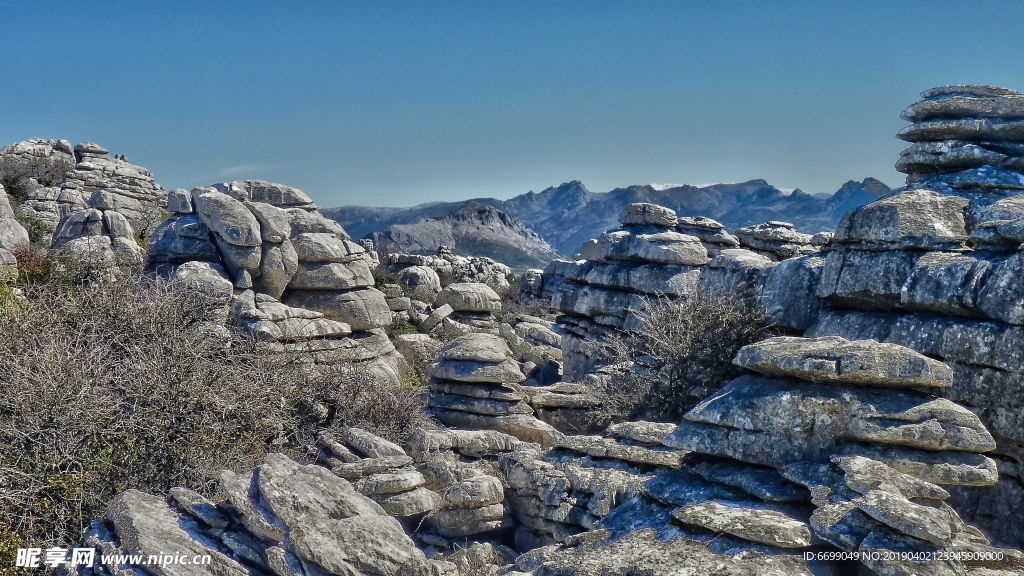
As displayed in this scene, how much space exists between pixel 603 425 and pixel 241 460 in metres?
6.53

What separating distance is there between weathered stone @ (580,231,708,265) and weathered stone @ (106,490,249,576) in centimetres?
1440

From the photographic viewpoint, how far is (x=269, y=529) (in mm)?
6352

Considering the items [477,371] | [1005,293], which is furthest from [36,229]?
[1005,293]

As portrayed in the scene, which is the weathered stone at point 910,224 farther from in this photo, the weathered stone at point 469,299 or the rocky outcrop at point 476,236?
the rocky outcrop at point 476,236

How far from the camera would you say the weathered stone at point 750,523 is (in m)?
5.27

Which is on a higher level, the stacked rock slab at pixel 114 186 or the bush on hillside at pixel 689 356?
the stacked rock slab at pixel 114 186

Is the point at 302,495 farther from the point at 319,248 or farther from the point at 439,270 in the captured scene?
the point at 439,270

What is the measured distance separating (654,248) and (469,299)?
29.0 ft

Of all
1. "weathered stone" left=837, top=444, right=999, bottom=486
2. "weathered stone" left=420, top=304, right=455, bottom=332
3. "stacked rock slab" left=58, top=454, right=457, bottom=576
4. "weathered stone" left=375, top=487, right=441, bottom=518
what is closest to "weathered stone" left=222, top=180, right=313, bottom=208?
"weathered stone" left=420, top=304, right=455, bottom=332

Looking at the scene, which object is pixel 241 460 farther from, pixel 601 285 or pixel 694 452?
pixel 601 285

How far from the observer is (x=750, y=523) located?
5.45 metres

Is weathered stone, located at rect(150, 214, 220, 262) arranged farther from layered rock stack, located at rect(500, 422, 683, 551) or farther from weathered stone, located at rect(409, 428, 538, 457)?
layered rock stack, located at rect(500, 422, 683, 551)

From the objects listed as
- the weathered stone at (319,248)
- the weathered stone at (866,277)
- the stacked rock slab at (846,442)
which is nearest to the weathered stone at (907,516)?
the stacked rock slab at (846,442)

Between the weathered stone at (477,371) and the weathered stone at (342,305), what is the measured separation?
5438 mm
